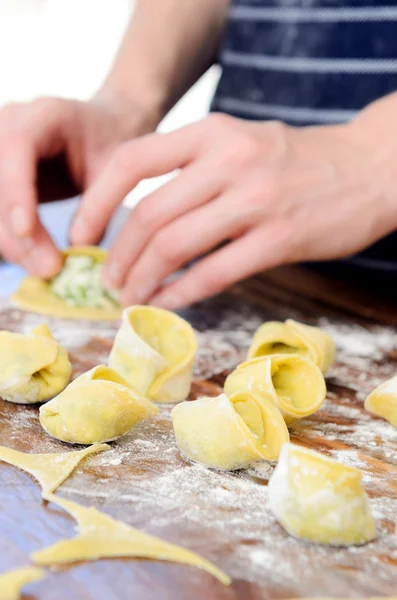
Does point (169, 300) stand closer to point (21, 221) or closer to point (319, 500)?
point (21, 221)

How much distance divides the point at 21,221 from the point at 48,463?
0.70 meters

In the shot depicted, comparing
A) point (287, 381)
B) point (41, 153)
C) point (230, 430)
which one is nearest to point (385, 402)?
point (287, 381)

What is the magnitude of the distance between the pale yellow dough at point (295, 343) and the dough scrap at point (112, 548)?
491 mm

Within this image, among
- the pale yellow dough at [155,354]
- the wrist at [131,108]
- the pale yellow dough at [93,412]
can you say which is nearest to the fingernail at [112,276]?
the pale yellow dough at [155,354]

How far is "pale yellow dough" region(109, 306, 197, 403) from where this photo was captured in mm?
994

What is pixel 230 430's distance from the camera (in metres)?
0.79

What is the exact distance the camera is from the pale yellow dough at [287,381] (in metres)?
0.91

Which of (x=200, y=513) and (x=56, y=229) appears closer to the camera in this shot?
(x=200, y=513)

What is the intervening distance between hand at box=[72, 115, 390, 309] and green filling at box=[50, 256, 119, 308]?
13 centimetres

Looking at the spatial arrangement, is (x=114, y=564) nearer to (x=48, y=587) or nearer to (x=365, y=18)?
(x=48, y=587)

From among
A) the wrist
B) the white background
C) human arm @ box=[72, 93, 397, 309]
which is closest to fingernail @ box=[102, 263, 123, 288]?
human arm @ box=[72, 93, 397, 309]

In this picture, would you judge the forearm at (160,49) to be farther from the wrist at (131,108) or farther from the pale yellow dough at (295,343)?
the pale yellow dough at (295,343)

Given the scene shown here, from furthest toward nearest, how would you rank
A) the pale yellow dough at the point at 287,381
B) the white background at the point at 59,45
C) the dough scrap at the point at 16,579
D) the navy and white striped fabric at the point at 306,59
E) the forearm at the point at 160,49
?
the white background at the point at 59,45 < the forearm at the point at 160,49 < the navy and white striped fabric at the point at 306,59 < the pale yellow dough at the point at 287,381 < the dough scrap at the point at 16,579

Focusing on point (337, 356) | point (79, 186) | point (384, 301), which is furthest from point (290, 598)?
point (79, 186)
